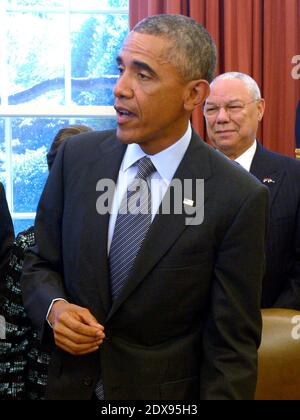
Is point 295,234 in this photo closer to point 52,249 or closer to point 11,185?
point 52,249

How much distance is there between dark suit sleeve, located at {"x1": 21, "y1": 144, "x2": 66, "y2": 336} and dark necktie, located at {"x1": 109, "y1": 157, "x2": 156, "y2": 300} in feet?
0.44

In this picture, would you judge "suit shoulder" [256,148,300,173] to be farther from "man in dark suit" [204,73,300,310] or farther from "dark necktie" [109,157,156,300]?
"dark necktie" [109,157,156,300]

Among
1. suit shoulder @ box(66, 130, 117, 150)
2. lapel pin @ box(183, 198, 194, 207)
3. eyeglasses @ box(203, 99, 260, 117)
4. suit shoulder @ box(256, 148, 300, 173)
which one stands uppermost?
eyeglasses @ box(203, 99, 260, 117)

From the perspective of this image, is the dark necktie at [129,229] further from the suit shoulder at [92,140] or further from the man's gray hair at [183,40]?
the man's gray hair at [183,40]

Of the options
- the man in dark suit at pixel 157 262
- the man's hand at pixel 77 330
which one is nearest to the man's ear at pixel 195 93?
the man in dark suit at pixel 157 262

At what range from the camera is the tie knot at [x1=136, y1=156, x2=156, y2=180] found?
1381 millimetres

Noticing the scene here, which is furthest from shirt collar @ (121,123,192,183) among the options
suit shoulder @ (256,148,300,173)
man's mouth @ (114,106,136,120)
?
suit shoulder @ (256,148,300,173)

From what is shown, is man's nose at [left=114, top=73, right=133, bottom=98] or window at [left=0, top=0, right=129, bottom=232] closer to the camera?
man's nose at [left=114, top=73, right=133, bottom=98]

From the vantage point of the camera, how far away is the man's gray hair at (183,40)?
1.33m

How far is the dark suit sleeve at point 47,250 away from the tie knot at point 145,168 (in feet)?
0.62

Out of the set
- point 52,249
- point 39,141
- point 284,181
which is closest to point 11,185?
point 39,141

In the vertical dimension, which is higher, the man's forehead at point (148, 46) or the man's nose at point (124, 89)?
the man's forehead at point (148, 46)

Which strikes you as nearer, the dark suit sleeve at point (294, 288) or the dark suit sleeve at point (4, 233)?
the dark suit sleeve at point (294, 288)

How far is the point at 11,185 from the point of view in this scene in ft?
11.6
